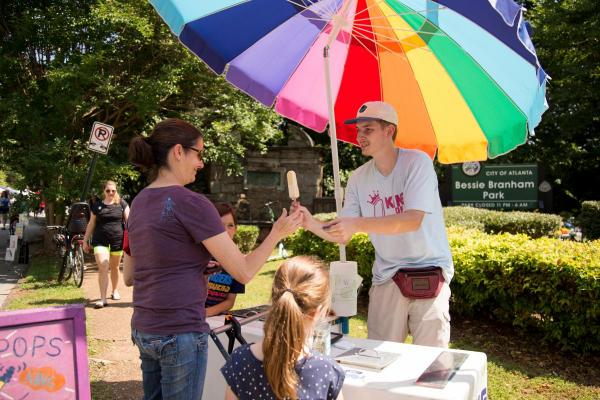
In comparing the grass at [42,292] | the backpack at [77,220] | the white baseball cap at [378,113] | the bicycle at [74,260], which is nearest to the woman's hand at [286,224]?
the white baseball cap at [378,113]

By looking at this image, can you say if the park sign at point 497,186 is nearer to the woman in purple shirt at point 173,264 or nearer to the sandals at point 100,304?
the sandals at point 100,304

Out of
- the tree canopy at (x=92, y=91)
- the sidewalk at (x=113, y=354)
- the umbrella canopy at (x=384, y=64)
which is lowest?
the sidewalk at (x=113, y=354)

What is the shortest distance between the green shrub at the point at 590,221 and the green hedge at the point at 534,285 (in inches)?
303

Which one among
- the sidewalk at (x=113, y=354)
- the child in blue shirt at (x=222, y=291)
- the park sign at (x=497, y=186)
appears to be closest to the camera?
the child in blue shirt at (x=222, y=291)

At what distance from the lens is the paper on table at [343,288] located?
2.83 meters

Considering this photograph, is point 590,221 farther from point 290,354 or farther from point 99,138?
point 290,354

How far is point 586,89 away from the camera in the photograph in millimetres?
17453

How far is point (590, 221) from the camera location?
1262 centimetres

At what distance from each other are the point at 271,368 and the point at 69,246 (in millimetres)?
8311

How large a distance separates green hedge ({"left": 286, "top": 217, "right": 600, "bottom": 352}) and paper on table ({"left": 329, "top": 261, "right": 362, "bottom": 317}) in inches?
113

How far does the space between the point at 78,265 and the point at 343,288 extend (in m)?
7.29

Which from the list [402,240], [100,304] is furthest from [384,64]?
[100,304]

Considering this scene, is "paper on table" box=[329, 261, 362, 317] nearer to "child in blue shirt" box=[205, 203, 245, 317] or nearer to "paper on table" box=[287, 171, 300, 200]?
"paper on table" box=[287, 171, 300, 200]

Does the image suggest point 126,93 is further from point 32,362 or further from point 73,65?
point 32,362
